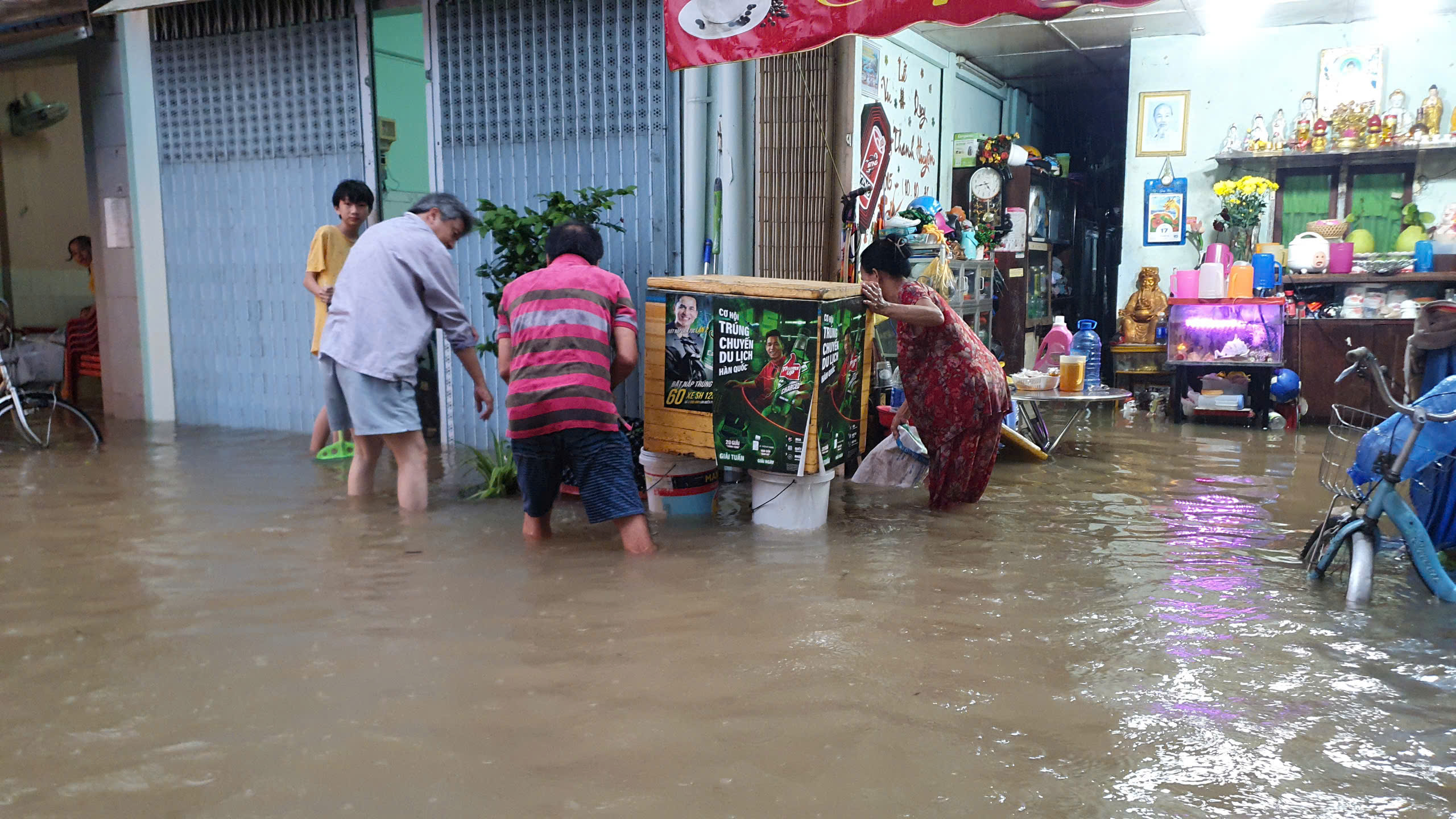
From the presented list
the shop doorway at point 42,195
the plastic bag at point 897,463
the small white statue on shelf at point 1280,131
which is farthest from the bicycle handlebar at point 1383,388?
the shop doorway at point 42,195

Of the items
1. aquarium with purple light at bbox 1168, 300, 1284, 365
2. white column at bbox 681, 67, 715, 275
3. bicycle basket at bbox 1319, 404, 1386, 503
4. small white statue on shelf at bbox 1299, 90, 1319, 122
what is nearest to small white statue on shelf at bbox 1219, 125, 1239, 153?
small white statue on shelf at bbox 1299, 90, 1319, 122

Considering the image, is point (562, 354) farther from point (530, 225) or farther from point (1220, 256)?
point (1220, 256)

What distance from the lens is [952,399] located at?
5520mm

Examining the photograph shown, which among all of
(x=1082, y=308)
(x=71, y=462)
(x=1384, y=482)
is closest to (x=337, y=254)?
(x=71, y=462)

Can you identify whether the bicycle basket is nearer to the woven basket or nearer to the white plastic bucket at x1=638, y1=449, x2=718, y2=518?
the white plastic bucket at x1=638, y1=449, x2=718, y2=518

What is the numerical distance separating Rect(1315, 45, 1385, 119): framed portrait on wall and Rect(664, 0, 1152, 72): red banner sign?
5.96 m

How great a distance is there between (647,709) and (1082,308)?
39.8 feet

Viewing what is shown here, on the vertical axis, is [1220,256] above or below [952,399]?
above

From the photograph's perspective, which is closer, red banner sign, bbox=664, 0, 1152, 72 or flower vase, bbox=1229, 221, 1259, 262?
red banner sign, bbox=664, 0, 1152, 72

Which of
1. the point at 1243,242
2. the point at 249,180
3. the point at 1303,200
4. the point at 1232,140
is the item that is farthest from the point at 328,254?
the point at 1303,200

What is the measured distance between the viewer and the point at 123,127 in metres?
8.55

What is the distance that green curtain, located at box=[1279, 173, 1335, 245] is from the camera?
1003cm

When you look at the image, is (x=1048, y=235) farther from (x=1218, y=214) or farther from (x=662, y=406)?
(x=662, y=406)

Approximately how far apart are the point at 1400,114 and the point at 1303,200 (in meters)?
1.06
